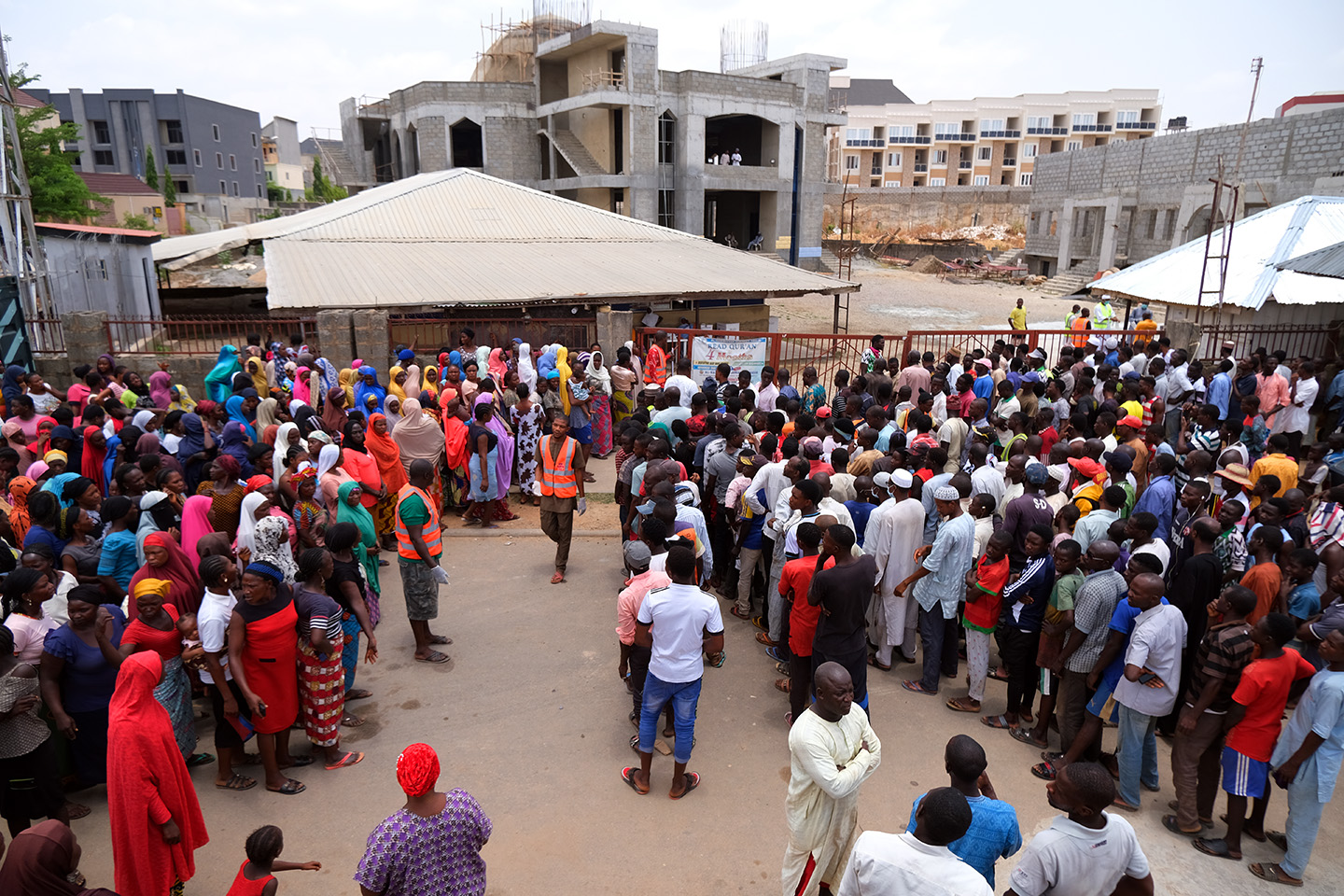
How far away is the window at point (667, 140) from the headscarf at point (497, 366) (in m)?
24.4

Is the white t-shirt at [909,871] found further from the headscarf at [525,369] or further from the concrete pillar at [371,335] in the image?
the concrete pillar at [371,335]

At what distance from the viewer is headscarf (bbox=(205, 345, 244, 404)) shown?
10.3 metres

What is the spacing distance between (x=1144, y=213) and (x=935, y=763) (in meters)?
37.5

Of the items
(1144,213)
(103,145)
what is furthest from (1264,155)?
(103,145)

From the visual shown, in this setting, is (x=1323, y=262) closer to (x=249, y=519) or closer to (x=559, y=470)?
(x=559, y=470)

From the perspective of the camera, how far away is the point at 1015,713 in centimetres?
563

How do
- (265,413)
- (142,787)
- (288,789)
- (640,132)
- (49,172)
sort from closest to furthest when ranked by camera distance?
(142,787)
(288,789)
(265,413)
(49,172)
(640,132)

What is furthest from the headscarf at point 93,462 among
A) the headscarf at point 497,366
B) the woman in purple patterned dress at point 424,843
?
the woman in purple patterned dress at point 424,843

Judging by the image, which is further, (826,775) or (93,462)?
(93,462)

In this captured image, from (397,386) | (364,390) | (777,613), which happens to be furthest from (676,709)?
(397,386)

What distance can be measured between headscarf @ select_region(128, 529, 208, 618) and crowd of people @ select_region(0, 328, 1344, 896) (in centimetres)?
2

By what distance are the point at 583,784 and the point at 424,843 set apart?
2.22 metres

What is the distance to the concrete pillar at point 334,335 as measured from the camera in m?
11.9

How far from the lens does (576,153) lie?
1329 inches
